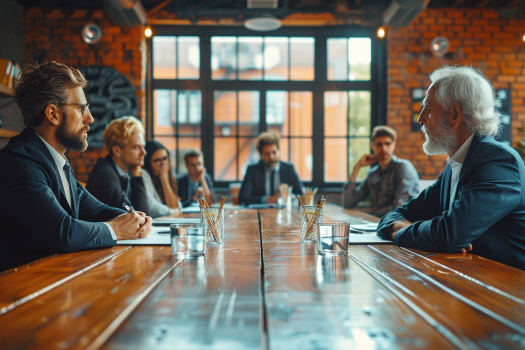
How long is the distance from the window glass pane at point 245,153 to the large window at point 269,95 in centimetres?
1

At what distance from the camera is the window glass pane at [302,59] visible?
5.30 m

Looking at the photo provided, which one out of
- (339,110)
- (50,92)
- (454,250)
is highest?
(339,110)

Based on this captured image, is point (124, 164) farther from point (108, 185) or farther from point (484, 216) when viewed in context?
point (484, 216)

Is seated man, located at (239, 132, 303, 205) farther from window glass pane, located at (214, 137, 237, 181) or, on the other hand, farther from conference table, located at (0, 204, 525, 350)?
conference table, located at (0, 204, 525, 350)

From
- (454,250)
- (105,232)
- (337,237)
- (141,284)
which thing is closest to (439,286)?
(337,237)

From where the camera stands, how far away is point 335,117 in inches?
211

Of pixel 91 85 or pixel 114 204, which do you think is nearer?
pixel 114 204

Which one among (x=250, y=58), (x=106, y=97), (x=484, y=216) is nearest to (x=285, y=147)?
(x=250, y=58)

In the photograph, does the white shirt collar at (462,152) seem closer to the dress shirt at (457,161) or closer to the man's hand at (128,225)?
the dress shirt at (457,161)

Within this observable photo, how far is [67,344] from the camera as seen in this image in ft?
1.78

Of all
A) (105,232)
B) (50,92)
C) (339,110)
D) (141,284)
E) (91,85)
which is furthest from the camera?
(339,110)

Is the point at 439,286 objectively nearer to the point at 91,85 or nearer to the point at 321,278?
the point at 321,278

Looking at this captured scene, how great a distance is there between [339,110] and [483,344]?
4.98 metres

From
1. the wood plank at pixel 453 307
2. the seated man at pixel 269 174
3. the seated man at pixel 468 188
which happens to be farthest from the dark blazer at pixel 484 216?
the seated man at pixel 269 174
